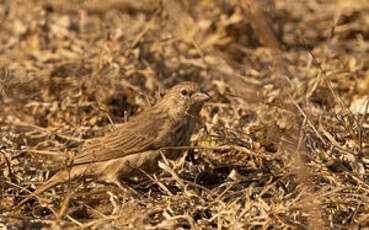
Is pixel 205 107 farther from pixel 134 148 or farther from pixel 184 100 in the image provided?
pixel 134 148

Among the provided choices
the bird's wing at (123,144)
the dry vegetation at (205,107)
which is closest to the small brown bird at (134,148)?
the bird's wing at (123,144)

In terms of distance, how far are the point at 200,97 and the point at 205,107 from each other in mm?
937

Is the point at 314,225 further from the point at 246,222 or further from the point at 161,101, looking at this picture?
the point at 161,101

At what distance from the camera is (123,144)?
5453mm

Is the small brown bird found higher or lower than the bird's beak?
lower

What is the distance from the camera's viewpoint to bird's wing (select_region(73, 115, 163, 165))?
5.38 metres

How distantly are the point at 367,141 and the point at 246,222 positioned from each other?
1.42 meters

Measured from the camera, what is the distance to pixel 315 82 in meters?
6.63

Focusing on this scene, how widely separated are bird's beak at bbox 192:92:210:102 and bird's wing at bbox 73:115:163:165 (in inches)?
16.5

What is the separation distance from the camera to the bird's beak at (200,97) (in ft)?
18.5

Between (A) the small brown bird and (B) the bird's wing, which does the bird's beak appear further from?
(B) the bird's wing

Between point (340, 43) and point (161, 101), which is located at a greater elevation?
point (161, 101)

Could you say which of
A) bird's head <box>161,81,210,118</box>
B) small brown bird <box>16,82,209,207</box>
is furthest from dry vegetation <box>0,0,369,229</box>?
bird's head <box>161,81,210,118</box>

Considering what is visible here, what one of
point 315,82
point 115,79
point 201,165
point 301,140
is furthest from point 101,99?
point 301,140
